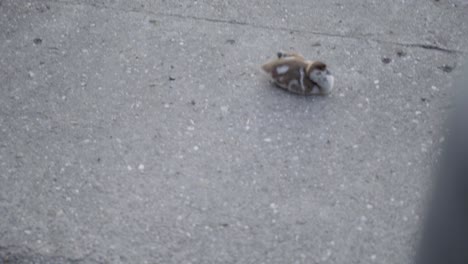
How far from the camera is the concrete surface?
333 cm

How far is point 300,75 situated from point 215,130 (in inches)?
26.8

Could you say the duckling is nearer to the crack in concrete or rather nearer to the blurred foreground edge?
the crack in concrete

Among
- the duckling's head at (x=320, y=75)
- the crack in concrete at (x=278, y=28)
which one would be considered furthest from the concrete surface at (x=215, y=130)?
the duckling's head at (x=320, y=75)

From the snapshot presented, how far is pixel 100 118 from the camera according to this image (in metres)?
4.04

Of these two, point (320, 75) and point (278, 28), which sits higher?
point (278, 28)

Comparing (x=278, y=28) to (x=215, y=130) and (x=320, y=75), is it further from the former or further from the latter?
(x=215, y=130)

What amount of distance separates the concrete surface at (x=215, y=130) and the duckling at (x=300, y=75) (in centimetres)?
9

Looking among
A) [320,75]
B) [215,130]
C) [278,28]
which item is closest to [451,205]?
[320,75]

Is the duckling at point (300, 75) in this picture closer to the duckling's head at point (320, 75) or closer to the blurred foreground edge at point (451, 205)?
the duckling's head at point (320, 75)

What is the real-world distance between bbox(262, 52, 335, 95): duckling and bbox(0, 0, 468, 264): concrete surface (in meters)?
0.09

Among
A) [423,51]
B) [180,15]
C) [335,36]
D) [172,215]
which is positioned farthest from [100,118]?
[423,51]

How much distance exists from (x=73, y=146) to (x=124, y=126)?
35 centimetres

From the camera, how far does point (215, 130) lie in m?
3.96

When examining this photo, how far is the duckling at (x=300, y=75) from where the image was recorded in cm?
407
